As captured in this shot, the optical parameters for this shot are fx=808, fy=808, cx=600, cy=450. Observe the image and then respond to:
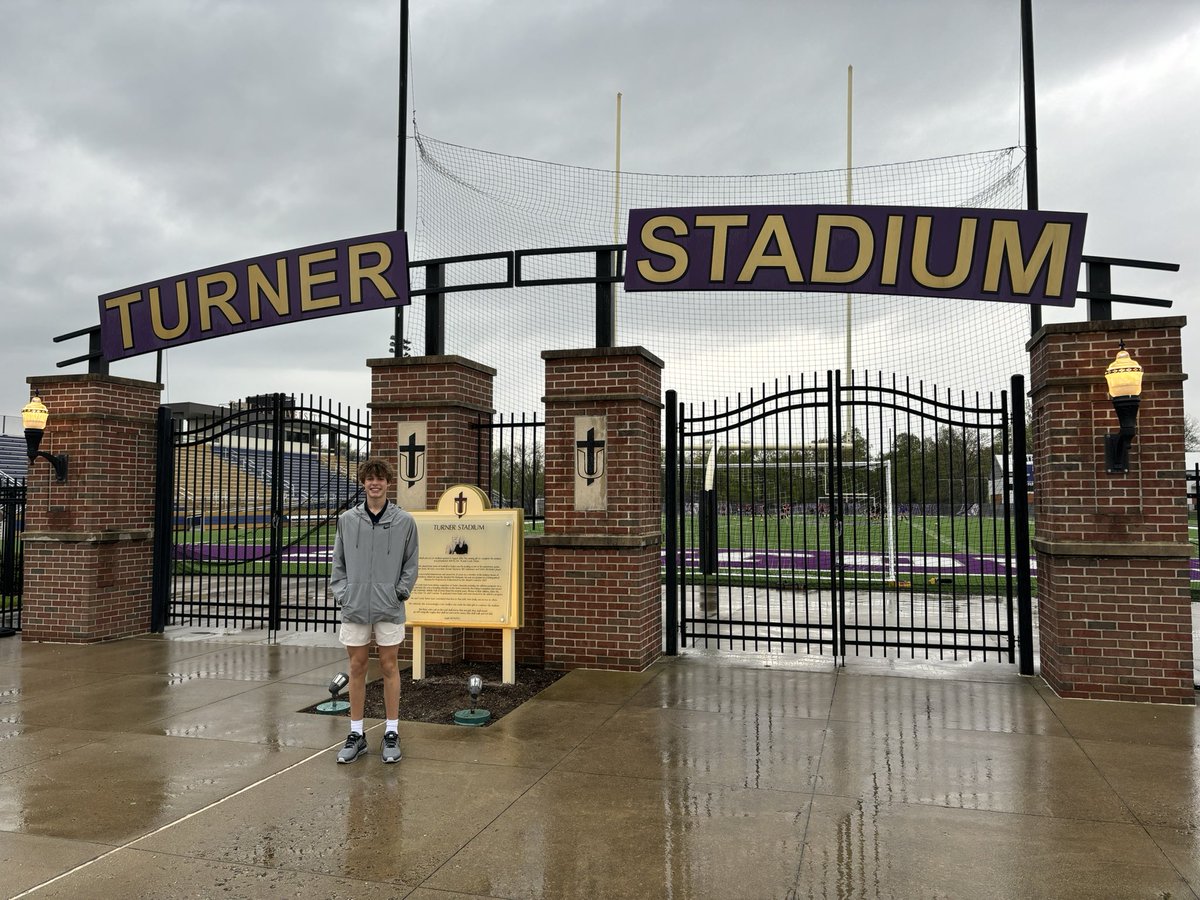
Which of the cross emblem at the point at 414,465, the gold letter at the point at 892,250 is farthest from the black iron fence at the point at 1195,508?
the cross emblem at the point at 414,465

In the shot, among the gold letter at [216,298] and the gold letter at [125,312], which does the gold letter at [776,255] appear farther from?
the gold letter at [125,312]

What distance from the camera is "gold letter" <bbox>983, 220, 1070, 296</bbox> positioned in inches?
285

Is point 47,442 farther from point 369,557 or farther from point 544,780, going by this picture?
point 544,780

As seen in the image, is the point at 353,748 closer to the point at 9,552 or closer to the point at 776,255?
the point at 776,255

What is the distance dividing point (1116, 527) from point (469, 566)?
5593 mm

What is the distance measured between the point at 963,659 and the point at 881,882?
215 inches

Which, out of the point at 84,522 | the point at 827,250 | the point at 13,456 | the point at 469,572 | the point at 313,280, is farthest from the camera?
the point at 13,456

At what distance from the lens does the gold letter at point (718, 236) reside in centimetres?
791

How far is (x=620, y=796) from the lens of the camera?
455 centimetres

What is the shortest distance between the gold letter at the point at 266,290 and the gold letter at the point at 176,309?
0.99 metres

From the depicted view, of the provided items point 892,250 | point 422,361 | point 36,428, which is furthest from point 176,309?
point 892,250

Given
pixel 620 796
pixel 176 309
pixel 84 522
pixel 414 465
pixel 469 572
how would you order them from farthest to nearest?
pixel 176 309, pixel 84 522, pixel 414 465, pixel 469 572, pixel 620 796

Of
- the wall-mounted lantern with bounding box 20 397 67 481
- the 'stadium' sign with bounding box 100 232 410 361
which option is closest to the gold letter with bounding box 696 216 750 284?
the 'stadium' sign with bounding box 100 232 410 361

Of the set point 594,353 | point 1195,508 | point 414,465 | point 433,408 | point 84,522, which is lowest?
point 84,522
